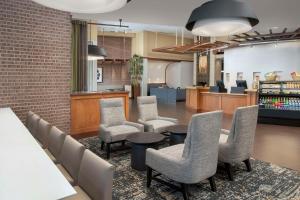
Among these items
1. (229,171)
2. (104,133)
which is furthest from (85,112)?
(229,171)

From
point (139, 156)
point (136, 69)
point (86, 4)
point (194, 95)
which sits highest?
point (136, 69)

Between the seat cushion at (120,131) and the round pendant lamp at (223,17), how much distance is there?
241cm

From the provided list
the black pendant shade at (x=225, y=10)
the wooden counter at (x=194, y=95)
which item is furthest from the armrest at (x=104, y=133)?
the wooden counter at (x=194, y=95)

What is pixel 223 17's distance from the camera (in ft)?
8.83

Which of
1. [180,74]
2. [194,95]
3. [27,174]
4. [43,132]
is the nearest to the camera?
[27,174]

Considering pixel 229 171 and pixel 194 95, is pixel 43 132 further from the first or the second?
pixel 194 95

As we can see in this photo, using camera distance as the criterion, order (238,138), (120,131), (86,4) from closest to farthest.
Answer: (86,4) < (238,138) < (120,131)

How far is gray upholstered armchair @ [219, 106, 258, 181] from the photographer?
11.1 ft

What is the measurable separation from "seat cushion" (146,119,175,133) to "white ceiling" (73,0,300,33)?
2.66 m

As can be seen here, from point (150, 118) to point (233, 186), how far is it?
2793 mm

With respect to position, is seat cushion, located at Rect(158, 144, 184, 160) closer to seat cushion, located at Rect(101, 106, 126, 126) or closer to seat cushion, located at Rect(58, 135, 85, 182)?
seat cushion, located at Rect(58, 135, 85, 182)

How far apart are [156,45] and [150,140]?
1182 cm

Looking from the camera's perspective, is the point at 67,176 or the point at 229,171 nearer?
the point at 67,176

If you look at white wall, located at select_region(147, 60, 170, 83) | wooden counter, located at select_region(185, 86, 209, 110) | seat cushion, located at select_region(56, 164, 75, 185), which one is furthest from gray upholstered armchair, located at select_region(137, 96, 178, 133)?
white wall, located at select_region(147, 60, 170, 83)
